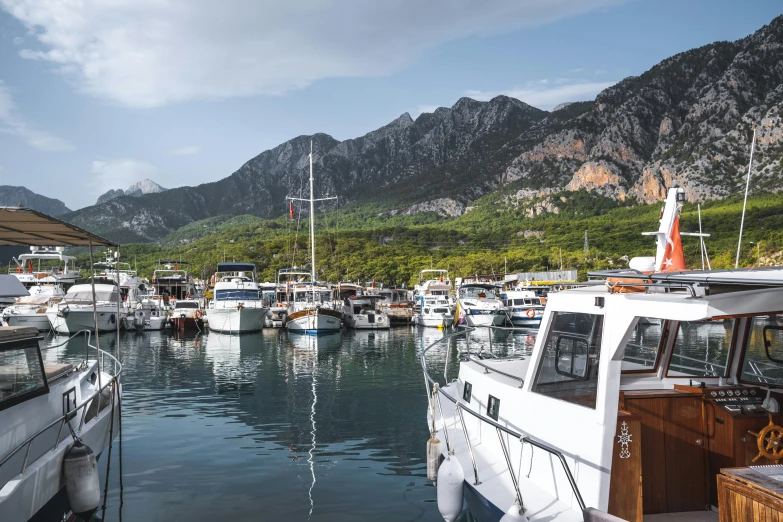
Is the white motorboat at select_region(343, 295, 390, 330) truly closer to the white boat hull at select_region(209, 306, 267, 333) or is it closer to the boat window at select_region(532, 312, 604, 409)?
the white boat hull at select_region(209, 306, 267, 333)

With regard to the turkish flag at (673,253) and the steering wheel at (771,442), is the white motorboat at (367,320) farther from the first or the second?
the steering wheel at (771,442)

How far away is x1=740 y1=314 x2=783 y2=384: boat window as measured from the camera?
682 cm

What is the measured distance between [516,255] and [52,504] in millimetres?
89774

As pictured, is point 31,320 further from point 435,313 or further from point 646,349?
point 646,349

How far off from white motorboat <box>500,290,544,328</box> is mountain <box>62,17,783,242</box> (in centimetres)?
2269

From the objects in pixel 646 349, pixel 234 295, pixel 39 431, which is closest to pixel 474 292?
pixel 234 295

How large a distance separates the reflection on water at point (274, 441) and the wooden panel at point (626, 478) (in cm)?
415

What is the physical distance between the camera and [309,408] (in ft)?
55.1

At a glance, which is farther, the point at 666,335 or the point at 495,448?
the point at 495,448

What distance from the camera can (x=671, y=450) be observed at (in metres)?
6.16

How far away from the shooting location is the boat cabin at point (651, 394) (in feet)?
17.6

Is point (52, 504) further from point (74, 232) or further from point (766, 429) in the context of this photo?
point (766, 429)

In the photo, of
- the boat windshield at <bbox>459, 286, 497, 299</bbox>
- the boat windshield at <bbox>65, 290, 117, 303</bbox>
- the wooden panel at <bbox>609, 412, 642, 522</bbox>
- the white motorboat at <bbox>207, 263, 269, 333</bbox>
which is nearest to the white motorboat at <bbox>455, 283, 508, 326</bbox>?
the boat windshield at <bbox>459, 286, 497, 299</bbox>

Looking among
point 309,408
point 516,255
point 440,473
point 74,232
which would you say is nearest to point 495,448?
point 440,473
